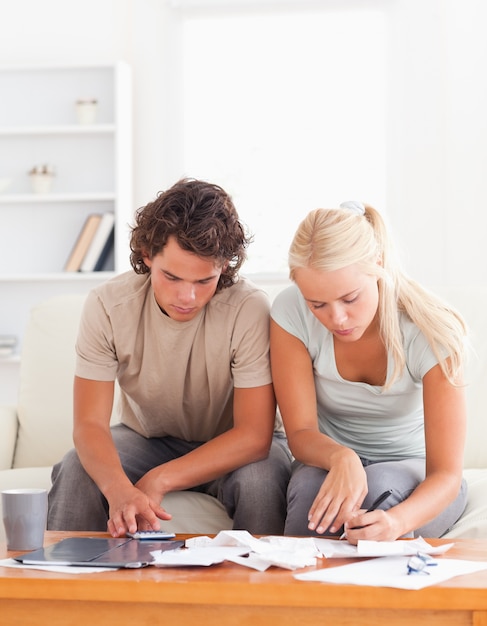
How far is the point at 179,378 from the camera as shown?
1.97 metres

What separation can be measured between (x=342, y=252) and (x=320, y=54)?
2931 millimetres

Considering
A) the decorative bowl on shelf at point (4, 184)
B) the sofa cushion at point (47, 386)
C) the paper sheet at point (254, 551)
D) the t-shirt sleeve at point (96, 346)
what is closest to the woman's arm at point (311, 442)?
the paper sheet at point (254, 551)

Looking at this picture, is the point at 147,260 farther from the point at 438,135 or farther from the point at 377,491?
the point at 438,135

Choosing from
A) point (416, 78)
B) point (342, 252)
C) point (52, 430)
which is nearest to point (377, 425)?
point (342, 252)

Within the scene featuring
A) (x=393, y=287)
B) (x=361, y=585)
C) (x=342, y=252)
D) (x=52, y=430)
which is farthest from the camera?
(x=52, y=430)

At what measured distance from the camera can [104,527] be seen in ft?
6.14

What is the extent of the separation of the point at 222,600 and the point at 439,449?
65 cm

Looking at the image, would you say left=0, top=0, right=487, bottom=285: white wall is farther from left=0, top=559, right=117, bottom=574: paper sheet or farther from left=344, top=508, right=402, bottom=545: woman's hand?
left=0, top=559, right=117, bottom=574: paper sheet

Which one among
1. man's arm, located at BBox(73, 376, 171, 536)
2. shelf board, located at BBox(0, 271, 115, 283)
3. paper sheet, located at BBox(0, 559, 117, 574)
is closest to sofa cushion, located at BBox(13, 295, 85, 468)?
man's arm, located at BBox(73, 376, 171, 536)

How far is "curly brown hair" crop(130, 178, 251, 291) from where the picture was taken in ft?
5.71

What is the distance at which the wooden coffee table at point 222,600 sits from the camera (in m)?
1.16

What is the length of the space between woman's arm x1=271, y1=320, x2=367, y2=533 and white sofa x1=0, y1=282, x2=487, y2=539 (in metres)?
0.53

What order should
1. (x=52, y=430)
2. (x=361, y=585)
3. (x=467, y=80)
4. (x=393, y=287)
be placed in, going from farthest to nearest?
(x=467, y=80), (x=52, y=430), (x=393, y=287), (x=361, y=585)

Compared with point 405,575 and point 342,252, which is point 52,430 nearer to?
point 342,252
